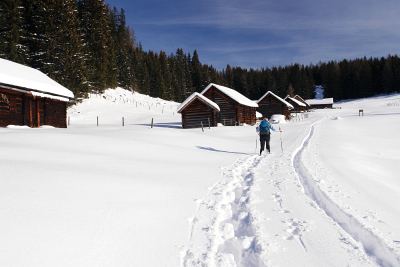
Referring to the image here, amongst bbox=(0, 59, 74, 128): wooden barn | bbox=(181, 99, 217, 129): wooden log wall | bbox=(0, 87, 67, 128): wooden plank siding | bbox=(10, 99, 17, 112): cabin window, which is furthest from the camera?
bbox=(181, 99, 217, 129): wooden log wall

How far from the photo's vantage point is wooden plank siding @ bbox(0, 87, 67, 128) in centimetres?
1378

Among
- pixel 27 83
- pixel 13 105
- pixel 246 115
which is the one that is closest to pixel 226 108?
pixel 246 115

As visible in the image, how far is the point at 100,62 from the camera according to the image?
4044cm

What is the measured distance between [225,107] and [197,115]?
4576mm

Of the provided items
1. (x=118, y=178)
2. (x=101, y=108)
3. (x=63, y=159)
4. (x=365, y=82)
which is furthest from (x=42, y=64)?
(x=365, y=82)

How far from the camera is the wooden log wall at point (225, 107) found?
2858 cm

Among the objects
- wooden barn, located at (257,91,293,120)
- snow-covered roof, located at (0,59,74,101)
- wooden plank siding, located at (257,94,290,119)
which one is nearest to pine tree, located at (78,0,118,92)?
snow-covered roof, located at (0,59,74,101)

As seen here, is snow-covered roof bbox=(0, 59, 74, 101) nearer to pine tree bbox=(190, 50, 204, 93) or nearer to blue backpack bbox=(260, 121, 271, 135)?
blue backpack bbox=(260, 121, 271, 135)

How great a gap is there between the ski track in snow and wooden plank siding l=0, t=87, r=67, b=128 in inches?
Result: 598

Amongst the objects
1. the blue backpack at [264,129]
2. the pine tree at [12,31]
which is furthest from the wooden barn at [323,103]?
the pine tree at [12,31]

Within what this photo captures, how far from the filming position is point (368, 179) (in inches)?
221

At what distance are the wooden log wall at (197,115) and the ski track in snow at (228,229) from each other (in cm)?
2081

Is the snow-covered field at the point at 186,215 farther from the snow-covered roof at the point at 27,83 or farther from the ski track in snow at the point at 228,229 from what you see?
the snow-covered roof at the point at 27,83

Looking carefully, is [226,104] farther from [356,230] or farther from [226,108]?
[356,230]
